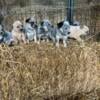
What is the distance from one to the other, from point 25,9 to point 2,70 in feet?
6.27

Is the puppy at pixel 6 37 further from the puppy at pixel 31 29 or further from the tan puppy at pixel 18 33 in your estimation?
the puppy at pixel 31 29

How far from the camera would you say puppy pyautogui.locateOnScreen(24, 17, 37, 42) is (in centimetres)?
514

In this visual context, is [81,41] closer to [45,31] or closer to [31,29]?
[45,31]

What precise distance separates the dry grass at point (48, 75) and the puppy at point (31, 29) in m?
0.38

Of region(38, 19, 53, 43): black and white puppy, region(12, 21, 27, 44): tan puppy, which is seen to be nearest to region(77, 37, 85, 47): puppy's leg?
region(38, 19, 53, 43): black and white puppy

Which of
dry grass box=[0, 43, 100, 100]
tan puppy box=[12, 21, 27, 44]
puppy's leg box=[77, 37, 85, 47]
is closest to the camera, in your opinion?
dry grass box=[0, 43, 100, 100]

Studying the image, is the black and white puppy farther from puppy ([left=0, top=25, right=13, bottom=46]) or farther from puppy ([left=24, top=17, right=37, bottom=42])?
puppy ([left=0, top=25, right=13, bottom=46])

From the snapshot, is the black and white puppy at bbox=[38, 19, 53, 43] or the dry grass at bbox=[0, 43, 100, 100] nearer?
the dry grass at bbox=[0, 43, 100, 100]

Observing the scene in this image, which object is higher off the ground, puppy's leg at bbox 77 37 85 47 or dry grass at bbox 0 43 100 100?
puppy's leg at bbox 77 37 85 47

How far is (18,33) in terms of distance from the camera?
518 cm

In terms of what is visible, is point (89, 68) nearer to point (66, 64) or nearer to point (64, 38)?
point (66, 64)

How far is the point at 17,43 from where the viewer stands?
5125mm

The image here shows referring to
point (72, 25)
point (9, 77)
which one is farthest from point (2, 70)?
point (72, 25)

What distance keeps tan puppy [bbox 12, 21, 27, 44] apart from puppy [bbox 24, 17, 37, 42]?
0.06m
